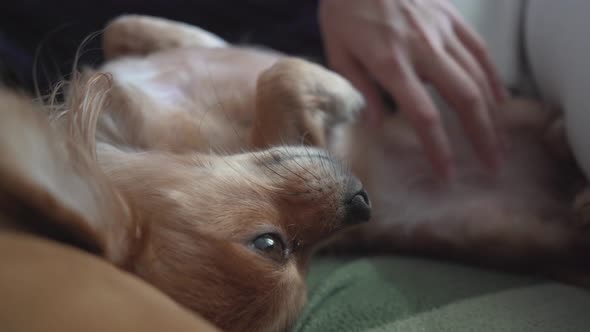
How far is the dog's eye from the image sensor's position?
2.60 ft

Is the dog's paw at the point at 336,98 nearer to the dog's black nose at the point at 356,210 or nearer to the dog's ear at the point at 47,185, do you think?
the dog's black nose at the point at 356,210

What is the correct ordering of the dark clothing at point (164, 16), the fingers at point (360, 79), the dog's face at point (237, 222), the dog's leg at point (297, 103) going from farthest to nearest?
the dark clothing at point (164, 16) → the fingers at point (360, 79) → the dog's leg at point (297, 103) → the dog's face at point (237, 222)

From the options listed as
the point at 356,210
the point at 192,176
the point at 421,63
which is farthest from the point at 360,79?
the point at 192,176

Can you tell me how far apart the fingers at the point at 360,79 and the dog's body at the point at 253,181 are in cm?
7

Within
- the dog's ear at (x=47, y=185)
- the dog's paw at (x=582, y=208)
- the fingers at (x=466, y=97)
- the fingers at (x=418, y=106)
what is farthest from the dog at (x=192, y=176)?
the dog's paw at (x=582, y=208)

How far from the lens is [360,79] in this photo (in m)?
1.32

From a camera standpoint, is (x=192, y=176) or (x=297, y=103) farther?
(x=297, y=103)

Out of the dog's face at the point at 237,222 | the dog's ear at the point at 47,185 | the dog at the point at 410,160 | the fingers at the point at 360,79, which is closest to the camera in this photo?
the dog's ear at the point at 47,185

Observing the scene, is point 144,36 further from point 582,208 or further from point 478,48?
point 582,208

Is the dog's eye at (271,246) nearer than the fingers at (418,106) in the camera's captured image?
Yes

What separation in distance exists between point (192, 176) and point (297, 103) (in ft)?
1.13

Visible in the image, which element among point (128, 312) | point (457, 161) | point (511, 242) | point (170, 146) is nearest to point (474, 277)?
Result: point (511, 242)

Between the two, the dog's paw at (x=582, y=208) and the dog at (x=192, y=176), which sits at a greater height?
the dog at (x=192, y=176)

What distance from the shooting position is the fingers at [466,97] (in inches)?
48.4
